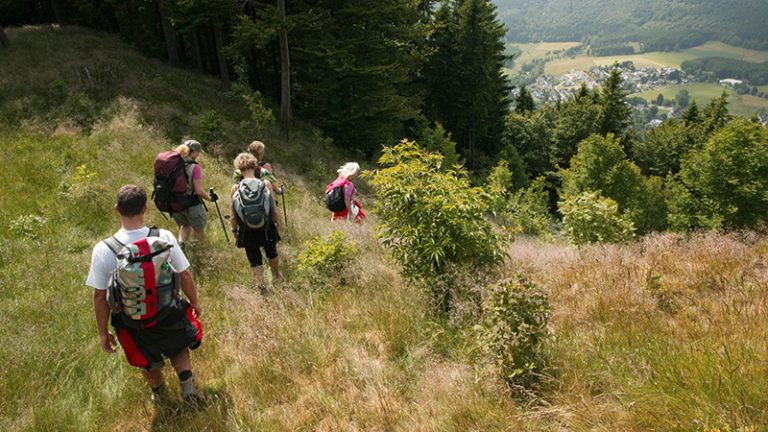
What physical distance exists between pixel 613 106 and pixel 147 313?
154ft

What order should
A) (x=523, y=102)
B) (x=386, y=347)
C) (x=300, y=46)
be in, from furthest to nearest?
(x=523, y=102)
(x=300, y=46)
(x=386, y=347)

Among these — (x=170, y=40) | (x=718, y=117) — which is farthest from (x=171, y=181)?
(x=718, y=117)

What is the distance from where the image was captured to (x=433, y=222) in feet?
15.0

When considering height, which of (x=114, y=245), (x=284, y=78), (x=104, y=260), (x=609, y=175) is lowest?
(x=609, y=175)

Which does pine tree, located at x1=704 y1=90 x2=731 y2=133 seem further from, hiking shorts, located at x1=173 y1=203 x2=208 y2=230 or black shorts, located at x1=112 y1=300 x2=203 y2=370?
black shorts, located at x1=112 y1=300 x2=203 y2=370

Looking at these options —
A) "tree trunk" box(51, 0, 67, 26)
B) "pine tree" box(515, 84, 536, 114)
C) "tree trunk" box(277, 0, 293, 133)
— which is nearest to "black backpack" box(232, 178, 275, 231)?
"tree trunk" box(277, 0, 293, 133)

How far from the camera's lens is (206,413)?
3404 millimetres

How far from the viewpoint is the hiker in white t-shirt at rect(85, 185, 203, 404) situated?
10.7 feet

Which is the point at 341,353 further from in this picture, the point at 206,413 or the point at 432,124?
the point at 432,124

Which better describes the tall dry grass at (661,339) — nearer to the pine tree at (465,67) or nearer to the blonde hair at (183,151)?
the blonde hair at (183,151)

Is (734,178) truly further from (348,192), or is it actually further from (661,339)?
(661,339)

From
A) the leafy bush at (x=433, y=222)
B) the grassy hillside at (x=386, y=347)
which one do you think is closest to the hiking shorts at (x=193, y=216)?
the grassy hillside at (x=386, y=347)

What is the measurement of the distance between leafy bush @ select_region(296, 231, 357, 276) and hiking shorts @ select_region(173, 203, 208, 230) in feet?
7.49

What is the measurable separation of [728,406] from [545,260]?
3783 millimetres
